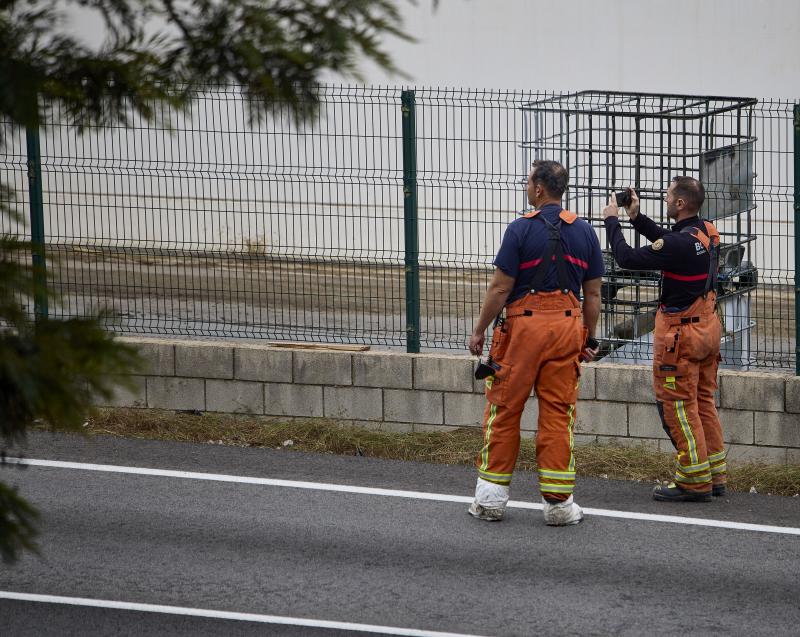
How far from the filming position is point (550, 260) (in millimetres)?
7059

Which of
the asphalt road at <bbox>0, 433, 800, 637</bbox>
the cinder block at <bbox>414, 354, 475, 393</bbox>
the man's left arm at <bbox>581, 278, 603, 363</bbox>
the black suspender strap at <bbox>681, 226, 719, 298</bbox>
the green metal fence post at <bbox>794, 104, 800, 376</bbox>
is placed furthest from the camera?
the cinder block at <bbox>414, 354, 475, 393</bbox>

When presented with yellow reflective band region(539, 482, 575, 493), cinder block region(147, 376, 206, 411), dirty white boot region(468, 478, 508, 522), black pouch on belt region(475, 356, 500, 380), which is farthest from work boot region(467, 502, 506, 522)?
cinder block region(147, 376, 206, 411)

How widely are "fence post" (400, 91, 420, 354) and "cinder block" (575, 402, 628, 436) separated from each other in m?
1.33

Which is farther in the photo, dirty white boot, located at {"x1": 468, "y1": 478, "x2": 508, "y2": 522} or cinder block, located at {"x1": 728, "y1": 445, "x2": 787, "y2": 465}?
cinder block, located at {"x1": 728, "y1": 445, "x2": 787, "y2": 465}

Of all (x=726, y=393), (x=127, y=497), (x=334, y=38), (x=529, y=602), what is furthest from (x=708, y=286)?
(x=334, y=38)

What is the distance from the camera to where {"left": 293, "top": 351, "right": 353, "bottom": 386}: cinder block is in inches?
369

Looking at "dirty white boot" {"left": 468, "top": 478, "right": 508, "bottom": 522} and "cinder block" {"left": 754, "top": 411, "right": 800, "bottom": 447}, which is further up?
"cinder block" {"left": 754, "top": 411, "right": 800, "bottom": 447}

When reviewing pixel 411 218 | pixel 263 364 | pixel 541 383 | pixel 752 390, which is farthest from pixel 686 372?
pixel 263 364

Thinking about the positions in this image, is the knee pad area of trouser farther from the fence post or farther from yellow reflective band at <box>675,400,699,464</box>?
the fence post

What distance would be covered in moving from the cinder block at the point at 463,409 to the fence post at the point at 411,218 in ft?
1.61

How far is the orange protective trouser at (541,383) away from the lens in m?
7.11

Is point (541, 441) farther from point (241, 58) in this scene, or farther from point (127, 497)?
point (241, 58)

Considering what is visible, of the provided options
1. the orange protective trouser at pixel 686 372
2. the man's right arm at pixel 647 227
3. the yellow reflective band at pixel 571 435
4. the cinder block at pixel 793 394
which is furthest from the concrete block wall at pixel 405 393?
the yellow reflective band at pixel 571 435

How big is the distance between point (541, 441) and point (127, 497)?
2.56m
